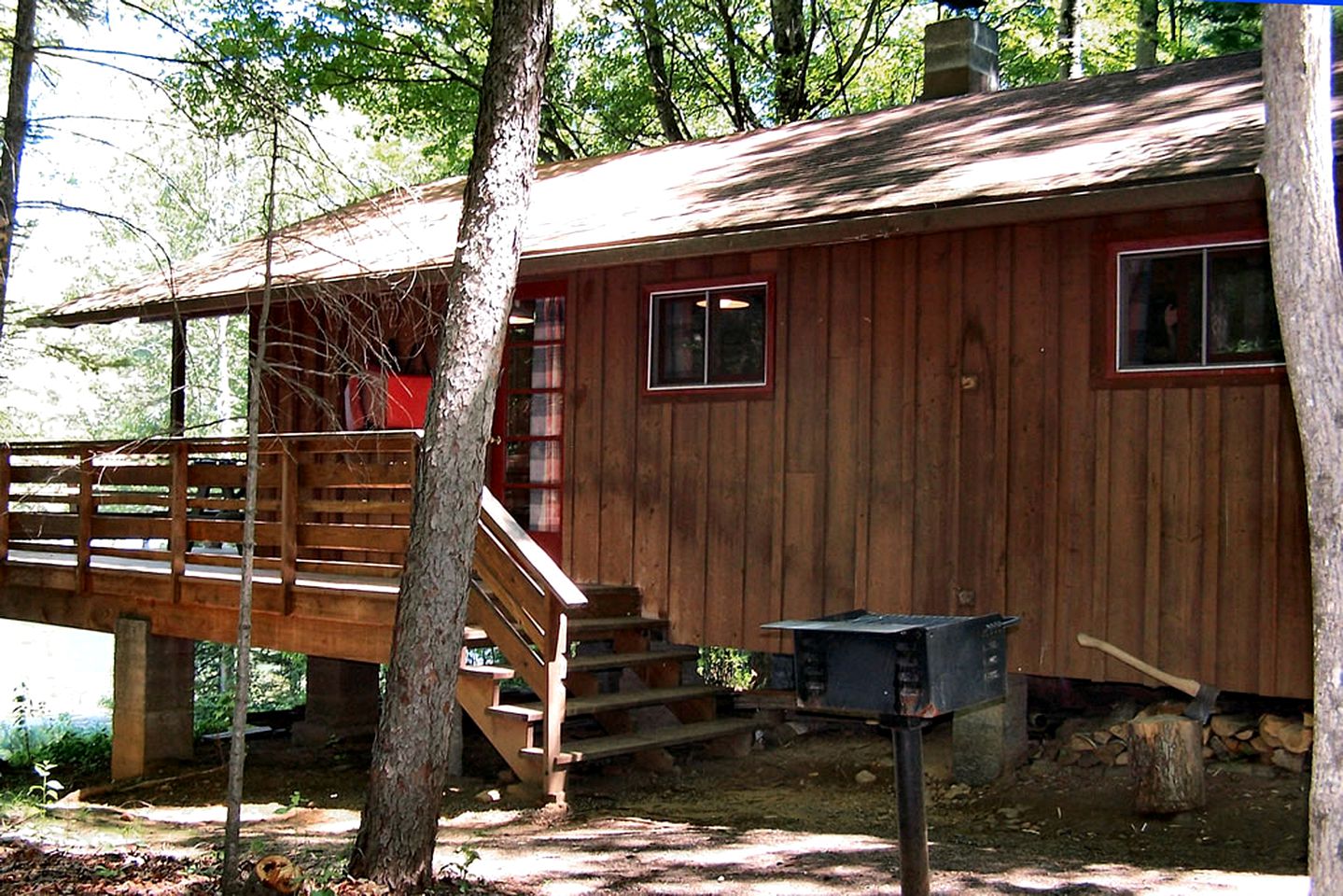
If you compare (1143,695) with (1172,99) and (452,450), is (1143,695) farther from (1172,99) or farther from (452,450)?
(452,450)

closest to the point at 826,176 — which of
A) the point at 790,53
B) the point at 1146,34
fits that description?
the point at 790,53

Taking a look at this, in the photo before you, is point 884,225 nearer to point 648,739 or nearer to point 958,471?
point 958,471

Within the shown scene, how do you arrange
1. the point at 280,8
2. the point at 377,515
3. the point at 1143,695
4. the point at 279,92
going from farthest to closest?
1. the point at 280,8
2. the point at 377,515
3. the point at 1143,695
4. the point at 279,92

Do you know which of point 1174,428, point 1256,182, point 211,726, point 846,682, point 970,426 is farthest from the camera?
point 211,726

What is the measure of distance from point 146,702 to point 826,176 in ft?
21.4

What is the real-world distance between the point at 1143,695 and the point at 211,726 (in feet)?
35.4

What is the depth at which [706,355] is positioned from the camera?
8953mm

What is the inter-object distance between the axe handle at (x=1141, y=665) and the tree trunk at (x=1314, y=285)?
304cm

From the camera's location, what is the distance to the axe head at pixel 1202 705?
7.22 m

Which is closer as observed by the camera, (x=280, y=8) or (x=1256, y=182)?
(x=1256, y=182)

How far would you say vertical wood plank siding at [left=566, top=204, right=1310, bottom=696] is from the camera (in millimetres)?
6906

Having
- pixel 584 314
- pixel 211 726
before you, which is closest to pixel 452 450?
pixel 584 314

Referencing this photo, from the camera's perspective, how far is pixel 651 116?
66.5ft

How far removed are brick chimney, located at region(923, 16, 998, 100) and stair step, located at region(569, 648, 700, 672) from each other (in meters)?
5.05
